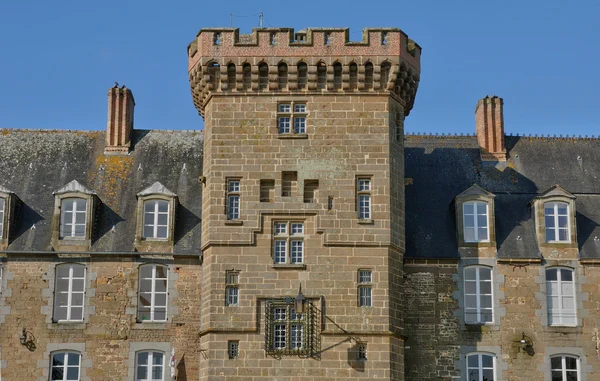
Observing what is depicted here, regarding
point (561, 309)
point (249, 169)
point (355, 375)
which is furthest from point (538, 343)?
point (249, 169)

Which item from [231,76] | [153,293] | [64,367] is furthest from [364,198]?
[64,367]

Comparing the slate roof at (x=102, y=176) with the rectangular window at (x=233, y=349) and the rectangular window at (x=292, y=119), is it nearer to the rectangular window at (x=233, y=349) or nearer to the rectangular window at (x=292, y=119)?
the rectangular window at (x=233, y=349)

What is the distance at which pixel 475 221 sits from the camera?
34250 mm

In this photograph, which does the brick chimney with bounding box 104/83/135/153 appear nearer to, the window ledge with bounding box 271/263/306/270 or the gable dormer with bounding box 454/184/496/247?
the window ledge with bounding box 271/263/306/270

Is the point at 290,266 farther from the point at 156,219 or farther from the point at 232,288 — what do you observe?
the point at 156,219

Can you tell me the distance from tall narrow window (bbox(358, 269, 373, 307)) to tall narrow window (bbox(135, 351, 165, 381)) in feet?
20.2

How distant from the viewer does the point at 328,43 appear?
32969mm

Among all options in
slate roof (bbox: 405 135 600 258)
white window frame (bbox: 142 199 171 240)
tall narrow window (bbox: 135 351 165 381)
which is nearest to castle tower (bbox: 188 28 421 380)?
white window frame (bbox: 142 199 171 240)

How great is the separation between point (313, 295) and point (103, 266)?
21.7ft

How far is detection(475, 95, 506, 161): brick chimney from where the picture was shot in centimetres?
3738

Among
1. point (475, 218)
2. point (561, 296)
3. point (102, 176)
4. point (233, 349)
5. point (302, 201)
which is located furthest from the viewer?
point (102, 176)

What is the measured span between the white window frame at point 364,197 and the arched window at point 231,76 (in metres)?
4.71

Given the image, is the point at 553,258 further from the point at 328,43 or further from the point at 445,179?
the point at 328,43

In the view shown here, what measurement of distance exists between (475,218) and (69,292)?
41.3ft
